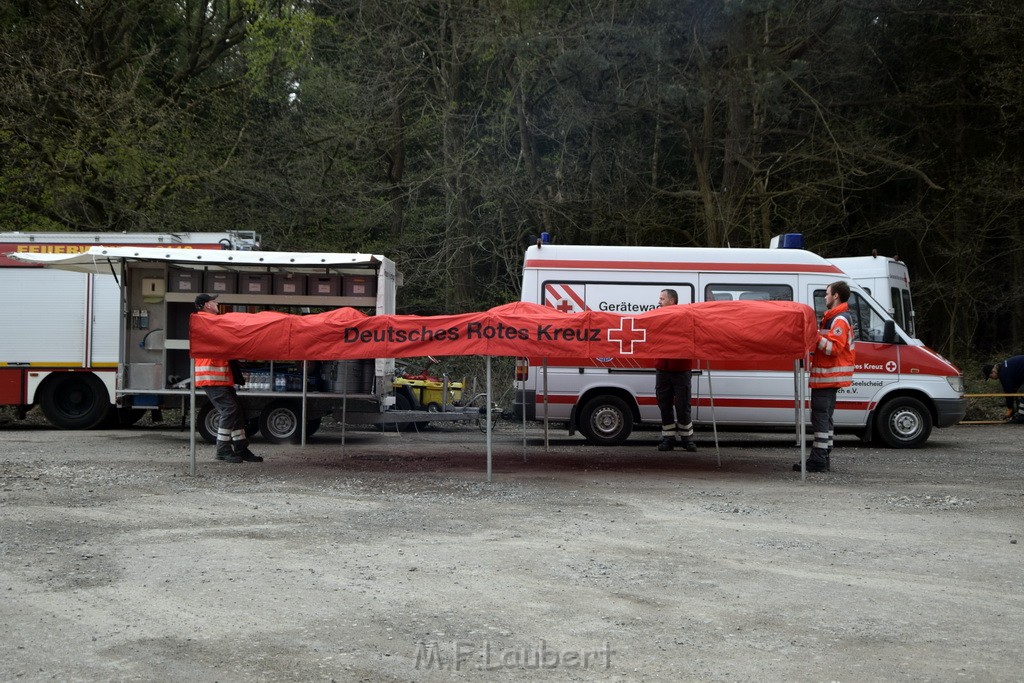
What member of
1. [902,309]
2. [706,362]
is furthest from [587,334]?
[902,309]

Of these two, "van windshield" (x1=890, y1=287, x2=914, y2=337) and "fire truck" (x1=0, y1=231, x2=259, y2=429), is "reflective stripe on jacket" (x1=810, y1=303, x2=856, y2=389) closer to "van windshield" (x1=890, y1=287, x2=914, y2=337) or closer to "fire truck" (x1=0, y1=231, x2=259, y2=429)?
"van windshield" (x1=890, y1=287, x2=914, y2=337)

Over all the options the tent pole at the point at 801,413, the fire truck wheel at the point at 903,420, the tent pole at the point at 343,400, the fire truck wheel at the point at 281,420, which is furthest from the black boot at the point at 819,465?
the fire truck wheel at the point at 281,420

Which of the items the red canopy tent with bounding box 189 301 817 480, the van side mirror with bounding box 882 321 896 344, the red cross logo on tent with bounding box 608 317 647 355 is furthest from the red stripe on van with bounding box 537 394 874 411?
the red cross logo on tent with bounding box 608 317 647 355

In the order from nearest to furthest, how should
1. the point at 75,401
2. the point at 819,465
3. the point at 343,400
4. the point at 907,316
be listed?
the point at 819,465
the point at 343,400
the point at 907,316
the point at 75,401

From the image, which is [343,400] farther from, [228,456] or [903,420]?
[903,420]

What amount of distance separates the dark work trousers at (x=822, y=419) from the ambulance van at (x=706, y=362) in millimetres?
2911

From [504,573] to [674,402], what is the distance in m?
8.03

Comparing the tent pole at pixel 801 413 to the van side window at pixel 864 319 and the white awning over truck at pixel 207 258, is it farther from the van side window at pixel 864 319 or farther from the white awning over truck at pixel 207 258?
the white awning over truck at pixel 207 258

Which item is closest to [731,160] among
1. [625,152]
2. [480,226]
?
[625,152]

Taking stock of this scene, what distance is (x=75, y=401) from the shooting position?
18.8m

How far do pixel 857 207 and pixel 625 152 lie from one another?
5.67m

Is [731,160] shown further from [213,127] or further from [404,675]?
[404,675]

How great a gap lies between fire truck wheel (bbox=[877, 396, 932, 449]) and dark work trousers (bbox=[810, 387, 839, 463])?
388 cm

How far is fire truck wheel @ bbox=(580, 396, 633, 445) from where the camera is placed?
15.9 meters
